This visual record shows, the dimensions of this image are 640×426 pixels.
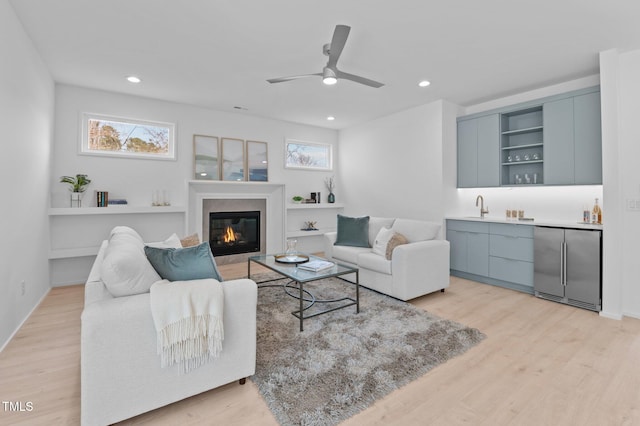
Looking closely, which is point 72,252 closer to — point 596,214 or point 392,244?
point 392,244

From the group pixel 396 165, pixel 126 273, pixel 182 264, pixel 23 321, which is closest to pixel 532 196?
pixel 396 165

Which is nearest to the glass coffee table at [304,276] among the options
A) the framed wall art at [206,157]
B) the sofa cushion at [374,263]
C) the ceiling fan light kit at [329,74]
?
the sofa cushion at [374,263]

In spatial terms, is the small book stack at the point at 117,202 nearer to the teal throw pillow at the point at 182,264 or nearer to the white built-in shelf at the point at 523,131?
the teal throw pillow at the point at 182,264

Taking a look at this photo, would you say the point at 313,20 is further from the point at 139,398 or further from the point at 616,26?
the point at 139,398

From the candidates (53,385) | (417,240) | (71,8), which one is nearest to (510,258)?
(417,240)

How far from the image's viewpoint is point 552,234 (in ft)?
11.6

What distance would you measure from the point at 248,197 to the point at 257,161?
2.24 feet

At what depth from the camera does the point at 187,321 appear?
1.61 metres

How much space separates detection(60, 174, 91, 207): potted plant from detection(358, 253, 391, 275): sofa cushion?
12.4ft

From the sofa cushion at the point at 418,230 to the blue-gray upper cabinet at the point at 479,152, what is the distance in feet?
4.21

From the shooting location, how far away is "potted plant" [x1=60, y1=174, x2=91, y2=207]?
4047 mm

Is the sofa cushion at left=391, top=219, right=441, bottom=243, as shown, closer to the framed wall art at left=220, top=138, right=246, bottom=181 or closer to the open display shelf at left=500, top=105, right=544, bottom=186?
the open display shelf at left=500, top=105, right=544, bottom=186

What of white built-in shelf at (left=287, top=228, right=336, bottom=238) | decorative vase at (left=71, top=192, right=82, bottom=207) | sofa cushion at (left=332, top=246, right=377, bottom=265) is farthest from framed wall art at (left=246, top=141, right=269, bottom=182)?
decorative vase at (left=71, top=192, right=82, bottom=207)

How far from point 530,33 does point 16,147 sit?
183 inches
